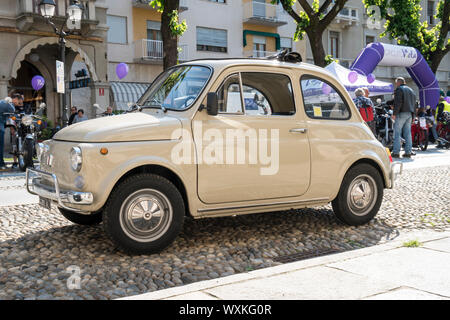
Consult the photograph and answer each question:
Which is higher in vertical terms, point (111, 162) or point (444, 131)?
point (111, 162)

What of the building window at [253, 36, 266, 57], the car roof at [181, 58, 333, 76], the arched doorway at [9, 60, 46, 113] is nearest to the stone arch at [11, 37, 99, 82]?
the arched doorway at [9, 60, 46, 113]

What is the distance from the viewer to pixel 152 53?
2862cm

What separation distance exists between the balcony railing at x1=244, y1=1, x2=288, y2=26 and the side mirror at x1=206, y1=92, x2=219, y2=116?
28684 millimetres

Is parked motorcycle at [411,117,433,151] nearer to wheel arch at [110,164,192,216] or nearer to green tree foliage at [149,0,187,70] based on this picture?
green tree foliage at [149,0,187,70]

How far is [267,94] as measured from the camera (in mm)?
5496

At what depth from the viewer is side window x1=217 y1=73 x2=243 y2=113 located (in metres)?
5.13

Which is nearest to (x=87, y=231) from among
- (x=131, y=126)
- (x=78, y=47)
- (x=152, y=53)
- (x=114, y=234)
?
(x=114, y=234)

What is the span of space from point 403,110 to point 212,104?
1123 cm

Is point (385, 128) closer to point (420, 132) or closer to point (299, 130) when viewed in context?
point (420, 132)

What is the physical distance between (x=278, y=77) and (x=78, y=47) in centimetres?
1908

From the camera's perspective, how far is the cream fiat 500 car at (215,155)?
14.7 ft

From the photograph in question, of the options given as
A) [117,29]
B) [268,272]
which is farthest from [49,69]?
[268,272]

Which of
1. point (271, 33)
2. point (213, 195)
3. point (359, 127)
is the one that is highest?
point (271, 33)
